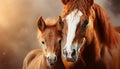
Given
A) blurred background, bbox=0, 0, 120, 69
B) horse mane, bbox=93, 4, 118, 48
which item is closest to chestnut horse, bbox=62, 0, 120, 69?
horse mane, bbox=93, 4, 118, 48

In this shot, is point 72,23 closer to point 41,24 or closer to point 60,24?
point 60,24

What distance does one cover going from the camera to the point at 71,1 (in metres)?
2.52

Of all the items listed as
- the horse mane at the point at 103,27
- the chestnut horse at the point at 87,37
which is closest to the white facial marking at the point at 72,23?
the chestnut horse at the point at 87,37

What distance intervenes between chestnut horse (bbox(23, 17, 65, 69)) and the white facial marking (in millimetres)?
96

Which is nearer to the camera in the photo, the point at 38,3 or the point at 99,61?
the point at 99,61

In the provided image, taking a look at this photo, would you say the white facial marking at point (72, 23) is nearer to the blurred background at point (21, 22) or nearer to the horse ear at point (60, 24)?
the horse ear at point (60, 24)

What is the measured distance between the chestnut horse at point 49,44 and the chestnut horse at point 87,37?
44mm

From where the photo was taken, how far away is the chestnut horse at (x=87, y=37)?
8.00 feet

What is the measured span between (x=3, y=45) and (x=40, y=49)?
0.30 meters

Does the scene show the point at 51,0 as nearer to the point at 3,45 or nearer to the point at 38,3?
the point at 38,3

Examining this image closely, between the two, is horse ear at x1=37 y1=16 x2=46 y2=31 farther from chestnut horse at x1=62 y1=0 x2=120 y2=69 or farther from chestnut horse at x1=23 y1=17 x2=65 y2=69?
chestnut horse at x1=62 y1=0 x2=120 y2=69

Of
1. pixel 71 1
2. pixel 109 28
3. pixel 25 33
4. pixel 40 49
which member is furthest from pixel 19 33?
pixel 109 28

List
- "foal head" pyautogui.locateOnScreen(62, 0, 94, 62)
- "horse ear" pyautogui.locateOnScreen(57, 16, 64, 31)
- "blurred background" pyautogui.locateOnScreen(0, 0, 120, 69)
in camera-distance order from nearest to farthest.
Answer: "foal head" pyautogui.locateOnScreen(62, 0, 94, 62)
"horse ear" pyautogui.locateOnScreen(57, 16, 64, 31)
"blurred background" pyautogui.locateOnScreen(0, 0, 120, 69)

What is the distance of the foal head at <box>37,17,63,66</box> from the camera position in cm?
248
